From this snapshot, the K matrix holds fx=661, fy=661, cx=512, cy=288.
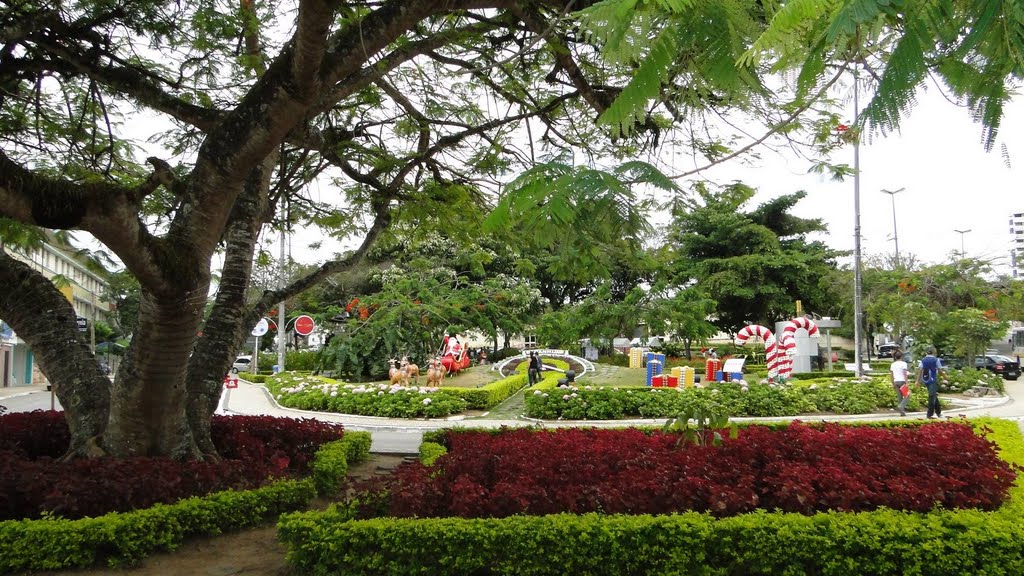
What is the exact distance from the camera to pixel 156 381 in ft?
19.3

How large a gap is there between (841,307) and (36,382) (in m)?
44.8

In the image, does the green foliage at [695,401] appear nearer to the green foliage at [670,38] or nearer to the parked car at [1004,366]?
the green foliage at [670,38]

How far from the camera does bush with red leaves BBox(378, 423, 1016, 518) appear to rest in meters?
4.70

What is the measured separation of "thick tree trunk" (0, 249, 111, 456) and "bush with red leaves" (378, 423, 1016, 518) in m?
3.42

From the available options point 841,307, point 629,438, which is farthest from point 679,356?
point 629,438

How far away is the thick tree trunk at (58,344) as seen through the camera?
6285 millimetres

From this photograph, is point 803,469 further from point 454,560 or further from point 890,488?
point 454,560

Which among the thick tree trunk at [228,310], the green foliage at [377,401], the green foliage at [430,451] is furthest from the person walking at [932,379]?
the thick tree trunk at [228,310]

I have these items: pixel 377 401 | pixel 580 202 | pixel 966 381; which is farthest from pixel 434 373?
pixel 580 202

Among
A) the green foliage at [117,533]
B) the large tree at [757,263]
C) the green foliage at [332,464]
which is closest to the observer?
the green foliage at [117,533]

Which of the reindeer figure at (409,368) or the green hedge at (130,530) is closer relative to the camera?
the green hedge at (130,530)

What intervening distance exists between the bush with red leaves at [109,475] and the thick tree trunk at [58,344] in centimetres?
47

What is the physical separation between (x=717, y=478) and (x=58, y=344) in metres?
6.23

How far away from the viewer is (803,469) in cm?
505
